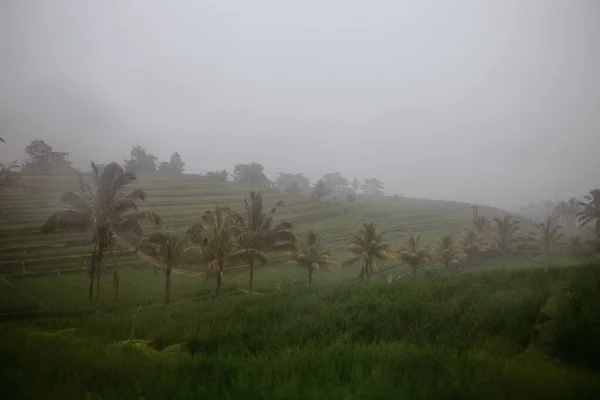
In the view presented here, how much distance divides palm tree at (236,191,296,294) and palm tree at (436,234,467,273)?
53.4 ft

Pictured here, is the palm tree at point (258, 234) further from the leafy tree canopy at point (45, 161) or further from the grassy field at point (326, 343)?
the leafy tree canopy at point (45, 161)

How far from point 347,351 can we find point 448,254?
90.0ft

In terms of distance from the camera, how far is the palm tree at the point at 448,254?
3009 centimetres

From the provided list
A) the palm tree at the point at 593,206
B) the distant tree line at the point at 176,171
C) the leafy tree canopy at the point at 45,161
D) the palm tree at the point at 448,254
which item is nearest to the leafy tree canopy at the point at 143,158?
the distant tree line at the point at 176,171

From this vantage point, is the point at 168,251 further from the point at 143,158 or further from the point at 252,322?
the point at 143,158

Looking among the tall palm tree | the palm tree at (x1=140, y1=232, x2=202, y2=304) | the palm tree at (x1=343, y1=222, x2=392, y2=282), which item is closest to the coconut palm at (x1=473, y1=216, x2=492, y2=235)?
the palm tree at (x1=343, y1=222, x2=392, y2=282)

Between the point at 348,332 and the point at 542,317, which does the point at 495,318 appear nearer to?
the point at 542,317

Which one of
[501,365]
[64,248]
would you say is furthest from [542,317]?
[64,248]

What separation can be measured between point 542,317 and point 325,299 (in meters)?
5.75

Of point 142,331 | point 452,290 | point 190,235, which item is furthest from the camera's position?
point 190,235

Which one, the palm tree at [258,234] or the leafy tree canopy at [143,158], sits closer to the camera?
the palm tree at [258,234]

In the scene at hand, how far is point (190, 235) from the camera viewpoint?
19797 millimetres

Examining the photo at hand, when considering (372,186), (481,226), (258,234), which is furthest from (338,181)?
(258,234)

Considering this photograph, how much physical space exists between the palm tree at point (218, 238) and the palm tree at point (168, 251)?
0.71 meters
